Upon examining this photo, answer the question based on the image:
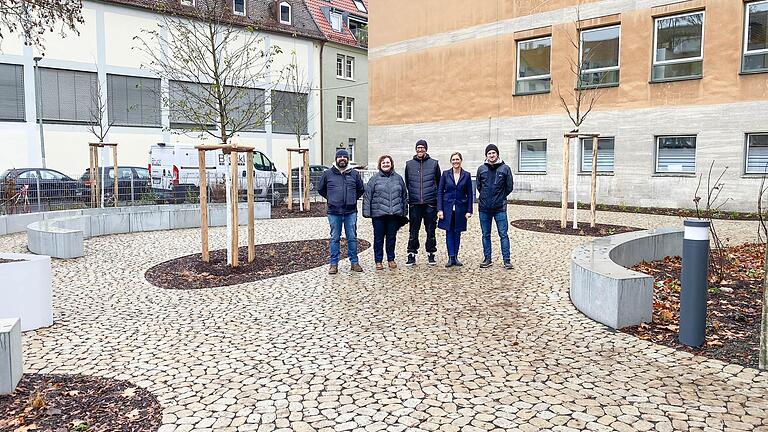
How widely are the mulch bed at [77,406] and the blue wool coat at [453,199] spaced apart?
18.1 ft

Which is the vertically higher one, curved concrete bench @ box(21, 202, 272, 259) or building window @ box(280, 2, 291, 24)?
building window @ box(280, 2, 291, 24)

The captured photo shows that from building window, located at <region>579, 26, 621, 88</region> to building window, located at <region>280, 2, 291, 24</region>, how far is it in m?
21.8

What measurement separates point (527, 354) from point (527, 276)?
3513 millimetres

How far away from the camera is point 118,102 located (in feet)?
98.8

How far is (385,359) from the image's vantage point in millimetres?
4875

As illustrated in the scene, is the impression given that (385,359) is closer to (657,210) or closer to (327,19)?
(657,210)

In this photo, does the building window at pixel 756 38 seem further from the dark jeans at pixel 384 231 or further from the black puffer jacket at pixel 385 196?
the dark jeans at pixel 384 231

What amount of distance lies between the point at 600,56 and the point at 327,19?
2378 cm

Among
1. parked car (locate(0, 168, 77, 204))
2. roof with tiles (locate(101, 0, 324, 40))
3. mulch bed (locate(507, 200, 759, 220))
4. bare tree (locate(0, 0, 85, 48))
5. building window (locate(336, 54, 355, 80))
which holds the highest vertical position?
roof with tiles (locate(101, 0, 324, 40))

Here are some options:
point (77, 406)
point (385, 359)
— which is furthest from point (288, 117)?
point (77, 406)

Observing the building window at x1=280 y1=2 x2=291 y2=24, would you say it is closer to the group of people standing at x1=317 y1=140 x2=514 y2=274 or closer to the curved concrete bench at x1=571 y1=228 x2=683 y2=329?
the group of people standing at x1=317 y1=140 x2=514 y2=274

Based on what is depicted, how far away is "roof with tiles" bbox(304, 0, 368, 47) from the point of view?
39.2 m

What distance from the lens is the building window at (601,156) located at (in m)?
20.7

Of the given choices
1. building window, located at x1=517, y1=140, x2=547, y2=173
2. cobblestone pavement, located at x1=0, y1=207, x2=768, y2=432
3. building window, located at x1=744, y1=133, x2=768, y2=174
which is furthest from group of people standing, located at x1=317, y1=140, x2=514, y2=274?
building window, located at x1=517, y1=140, x2=547, y2=173
